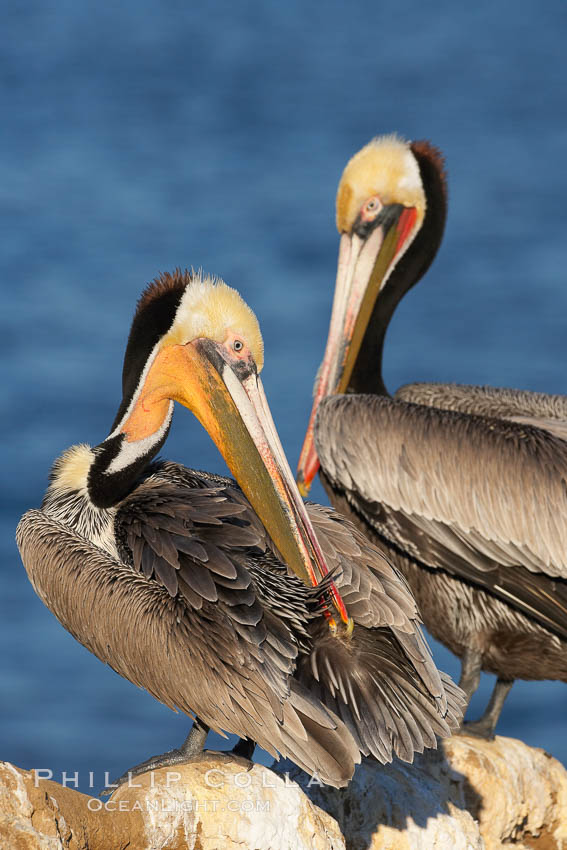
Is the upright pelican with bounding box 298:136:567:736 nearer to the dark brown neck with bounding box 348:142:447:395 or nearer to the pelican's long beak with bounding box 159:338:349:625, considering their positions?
the dark brown neck with bounding box 348:142:447:395

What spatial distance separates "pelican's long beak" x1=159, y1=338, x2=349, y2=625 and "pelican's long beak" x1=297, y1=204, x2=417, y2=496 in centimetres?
223

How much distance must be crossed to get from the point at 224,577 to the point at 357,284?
333 centimetres

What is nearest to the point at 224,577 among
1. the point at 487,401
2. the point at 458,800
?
the point at 458,800

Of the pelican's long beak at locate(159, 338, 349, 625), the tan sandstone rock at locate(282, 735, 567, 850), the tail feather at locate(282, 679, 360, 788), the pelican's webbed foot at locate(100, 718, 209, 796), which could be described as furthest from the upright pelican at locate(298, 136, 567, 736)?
the tail feather at locate(282, 679, 360, 788)

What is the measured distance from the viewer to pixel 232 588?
3.83 meters

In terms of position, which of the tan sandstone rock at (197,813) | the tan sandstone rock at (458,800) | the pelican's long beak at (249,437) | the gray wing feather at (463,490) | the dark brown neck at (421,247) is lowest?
the tan sandstone rock at (197,813)

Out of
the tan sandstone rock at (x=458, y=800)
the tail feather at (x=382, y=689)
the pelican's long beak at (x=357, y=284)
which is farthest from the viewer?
the pelican's long beak at (x=357, y=284)

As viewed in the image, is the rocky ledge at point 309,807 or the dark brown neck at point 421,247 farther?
the dark brown neck at point 421,247

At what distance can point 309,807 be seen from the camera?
376cm

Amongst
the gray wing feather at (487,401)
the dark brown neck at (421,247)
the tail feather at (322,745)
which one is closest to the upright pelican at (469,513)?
the gray wing feather at (487,401)

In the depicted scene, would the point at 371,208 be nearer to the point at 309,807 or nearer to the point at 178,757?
the point at 178,757

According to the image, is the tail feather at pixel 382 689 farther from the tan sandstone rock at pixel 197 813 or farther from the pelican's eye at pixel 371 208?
the pelican's eye at pixel 371 208

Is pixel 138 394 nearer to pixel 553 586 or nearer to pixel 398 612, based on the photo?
pixel 398 612

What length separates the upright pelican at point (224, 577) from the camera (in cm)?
376
